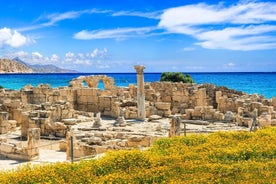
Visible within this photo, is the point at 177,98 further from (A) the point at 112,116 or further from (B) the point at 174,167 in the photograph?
(B) the point at 174,167

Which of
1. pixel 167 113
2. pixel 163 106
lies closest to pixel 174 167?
pixel 167 113

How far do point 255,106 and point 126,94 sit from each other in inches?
522

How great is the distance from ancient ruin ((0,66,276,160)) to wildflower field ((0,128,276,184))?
517 cm

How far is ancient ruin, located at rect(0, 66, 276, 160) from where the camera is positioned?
18856mm

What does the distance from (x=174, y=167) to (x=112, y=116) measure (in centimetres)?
2025

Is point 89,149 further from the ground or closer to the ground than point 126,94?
closer to the ground

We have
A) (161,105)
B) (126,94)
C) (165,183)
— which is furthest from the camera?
(126,94)

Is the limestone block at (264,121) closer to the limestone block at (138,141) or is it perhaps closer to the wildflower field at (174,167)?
the limestone block at (138,141)

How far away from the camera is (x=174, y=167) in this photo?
10.4 meters

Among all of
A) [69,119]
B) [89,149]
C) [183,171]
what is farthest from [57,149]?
[183,171]

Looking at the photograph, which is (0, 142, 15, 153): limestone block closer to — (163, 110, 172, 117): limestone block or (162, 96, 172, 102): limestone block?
(163, 110, 172, 117): limestone block

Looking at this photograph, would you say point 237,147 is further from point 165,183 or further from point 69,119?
point 69,119

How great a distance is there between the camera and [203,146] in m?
12.5

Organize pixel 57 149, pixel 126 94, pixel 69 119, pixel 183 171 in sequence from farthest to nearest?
pixel 126 94 → pixel 69 119 → pixel 57 149 → pixel 183 171
